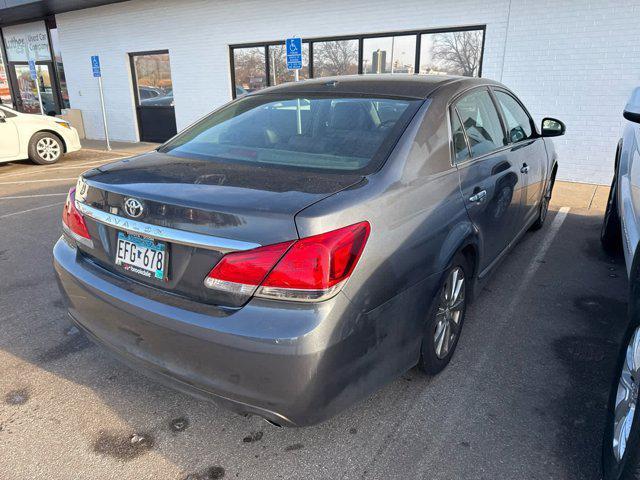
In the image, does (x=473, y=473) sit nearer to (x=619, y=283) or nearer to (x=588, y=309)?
(x=588, y=309)

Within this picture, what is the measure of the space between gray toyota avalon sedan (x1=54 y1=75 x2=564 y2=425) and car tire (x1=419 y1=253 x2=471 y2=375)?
1 cm

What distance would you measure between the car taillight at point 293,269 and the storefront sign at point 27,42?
19182 mm

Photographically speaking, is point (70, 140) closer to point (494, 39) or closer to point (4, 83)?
point (494, 39)

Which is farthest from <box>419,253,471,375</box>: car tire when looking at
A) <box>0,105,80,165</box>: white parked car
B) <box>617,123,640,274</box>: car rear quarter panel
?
<box>0,105,80,165</box>: white parked car

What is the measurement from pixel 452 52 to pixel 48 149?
28.8 feet

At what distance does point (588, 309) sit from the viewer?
3746 mm

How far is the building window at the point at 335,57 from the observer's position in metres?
10.4

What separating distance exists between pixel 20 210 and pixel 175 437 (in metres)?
5.76

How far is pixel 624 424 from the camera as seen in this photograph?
1.91 metres

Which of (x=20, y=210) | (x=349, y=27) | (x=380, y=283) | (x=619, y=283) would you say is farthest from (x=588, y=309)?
(x=349, y=27)

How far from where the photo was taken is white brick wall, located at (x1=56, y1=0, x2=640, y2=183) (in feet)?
25.5

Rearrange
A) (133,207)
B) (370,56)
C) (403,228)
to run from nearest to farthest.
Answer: (133,207) < (403,228) < (370,56)

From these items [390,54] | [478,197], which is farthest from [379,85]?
[390,54]

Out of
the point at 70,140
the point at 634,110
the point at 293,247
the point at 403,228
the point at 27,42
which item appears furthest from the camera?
the point at 27,42
